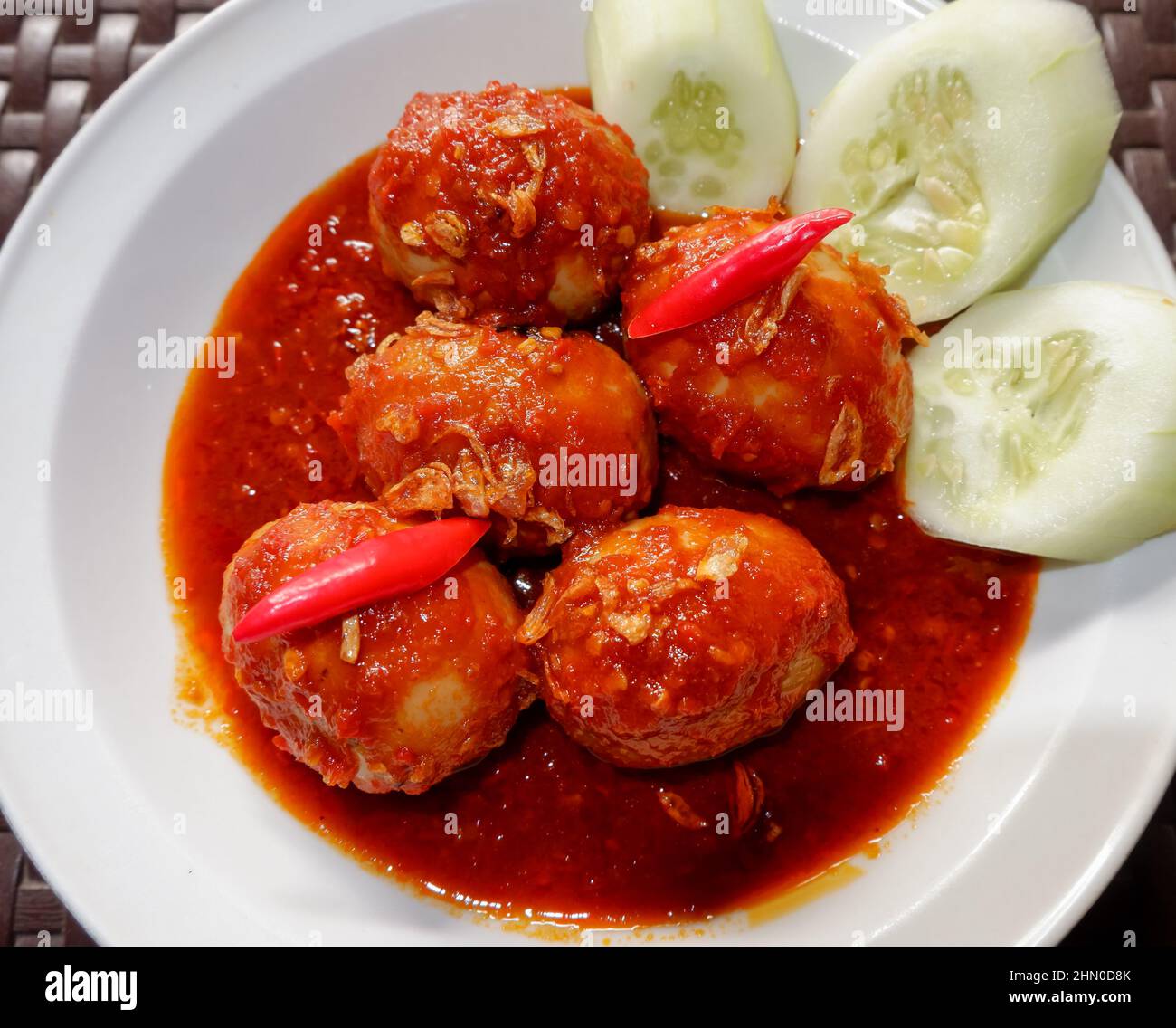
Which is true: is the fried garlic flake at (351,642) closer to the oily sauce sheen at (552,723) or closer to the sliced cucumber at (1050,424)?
the oily sauce sheen at (552,723)

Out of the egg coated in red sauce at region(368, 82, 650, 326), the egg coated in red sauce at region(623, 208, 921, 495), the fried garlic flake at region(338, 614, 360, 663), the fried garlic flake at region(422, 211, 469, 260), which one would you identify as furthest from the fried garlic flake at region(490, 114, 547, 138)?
the fried garlic flake at region(338, 614, 360, 663)

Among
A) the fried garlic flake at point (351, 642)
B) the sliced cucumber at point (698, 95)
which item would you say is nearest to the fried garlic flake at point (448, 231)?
the sliced cucumber at point (698, 95)

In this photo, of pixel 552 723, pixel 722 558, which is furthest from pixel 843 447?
pixel 552 723

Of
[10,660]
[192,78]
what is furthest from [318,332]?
[10,660]

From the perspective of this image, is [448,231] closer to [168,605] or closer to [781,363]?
[781,363]

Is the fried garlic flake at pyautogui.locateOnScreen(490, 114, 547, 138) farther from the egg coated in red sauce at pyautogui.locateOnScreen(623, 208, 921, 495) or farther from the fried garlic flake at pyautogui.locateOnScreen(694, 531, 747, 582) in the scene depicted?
the fried garlic flake at pyautogui.locateOnScreen(694, 531, 747, 582)
